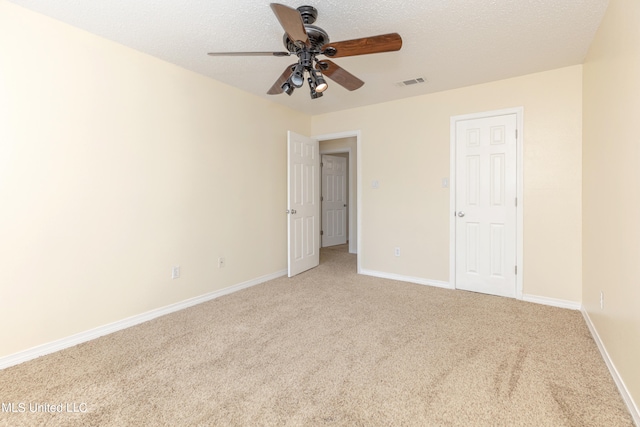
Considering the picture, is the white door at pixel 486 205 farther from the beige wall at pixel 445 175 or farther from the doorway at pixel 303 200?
the doorway at pixel 303 200

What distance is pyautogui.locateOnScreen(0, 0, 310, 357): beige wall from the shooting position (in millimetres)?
2039

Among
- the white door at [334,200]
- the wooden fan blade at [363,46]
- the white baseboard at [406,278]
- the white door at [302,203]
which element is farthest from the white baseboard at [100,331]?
the white door at [334,200]

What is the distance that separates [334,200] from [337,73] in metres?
4.57

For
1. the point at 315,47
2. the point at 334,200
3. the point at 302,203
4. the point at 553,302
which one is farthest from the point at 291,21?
the point at 334,200

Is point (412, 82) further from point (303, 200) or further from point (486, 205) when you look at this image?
point (303, 200)

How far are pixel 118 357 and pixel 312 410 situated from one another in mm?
1460

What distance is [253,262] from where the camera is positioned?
3.82 meters

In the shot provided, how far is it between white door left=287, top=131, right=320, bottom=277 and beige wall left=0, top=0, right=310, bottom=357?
655mm

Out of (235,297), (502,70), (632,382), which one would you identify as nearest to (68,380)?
(235,297)

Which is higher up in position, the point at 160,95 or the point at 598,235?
the point at 160,95

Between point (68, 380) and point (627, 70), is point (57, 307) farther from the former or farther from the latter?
point (627, 70)

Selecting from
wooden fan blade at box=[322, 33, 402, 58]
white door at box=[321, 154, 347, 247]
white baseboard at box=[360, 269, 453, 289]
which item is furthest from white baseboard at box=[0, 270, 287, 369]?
white door at box=[321, 154, 347, 247]

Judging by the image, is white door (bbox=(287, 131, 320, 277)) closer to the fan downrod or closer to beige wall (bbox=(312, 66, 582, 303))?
beige wall (bbox=(312, 66, 582, 303))

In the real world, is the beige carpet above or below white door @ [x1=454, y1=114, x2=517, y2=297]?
below
